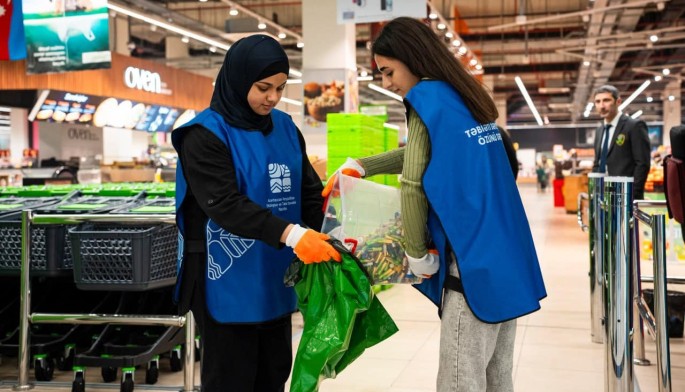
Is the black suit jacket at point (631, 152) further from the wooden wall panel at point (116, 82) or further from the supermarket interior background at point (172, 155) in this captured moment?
the wooden wall panel at point (116, 82)

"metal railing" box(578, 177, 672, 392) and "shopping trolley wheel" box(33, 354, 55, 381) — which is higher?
"metal railing" box(578, 177, 672, 392)

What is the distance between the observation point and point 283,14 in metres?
21.5

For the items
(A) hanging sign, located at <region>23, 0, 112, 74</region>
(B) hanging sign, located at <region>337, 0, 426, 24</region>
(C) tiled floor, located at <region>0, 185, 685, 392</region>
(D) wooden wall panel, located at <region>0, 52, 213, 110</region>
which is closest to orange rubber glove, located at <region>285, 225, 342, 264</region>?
(C) tiled floor, located at <region>0, 185, 685, 392</region>

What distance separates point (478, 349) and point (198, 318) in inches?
35.0

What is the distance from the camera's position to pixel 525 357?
491 cm

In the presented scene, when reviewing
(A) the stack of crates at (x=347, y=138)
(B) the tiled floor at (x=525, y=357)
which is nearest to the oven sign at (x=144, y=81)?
(A) the stack of crates at (x=347, y=138)

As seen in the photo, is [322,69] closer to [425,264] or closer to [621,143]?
[621,143]

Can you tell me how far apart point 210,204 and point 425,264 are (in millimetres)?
637

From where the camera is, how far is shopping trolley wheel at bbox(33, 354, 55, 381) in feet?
14.1

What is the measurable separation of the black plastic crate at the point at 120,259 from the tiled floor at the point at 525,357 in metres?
0.75

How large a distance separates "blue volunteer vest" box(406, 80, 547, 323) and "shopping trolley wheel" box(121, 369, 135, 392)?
2.53m

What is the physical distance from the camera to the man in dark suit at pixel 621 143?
6008mm

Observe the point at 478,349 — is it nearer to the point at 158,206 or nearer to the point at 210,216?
the point at 210,216

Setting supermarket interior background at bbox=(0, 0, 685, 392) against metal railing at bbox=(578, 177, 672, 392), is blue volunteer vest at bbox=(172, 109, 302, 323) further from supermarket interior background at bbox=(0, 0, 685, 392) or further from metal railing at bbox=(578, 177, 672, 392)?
metal railing at bbox=(578, 177, 672, 392)
